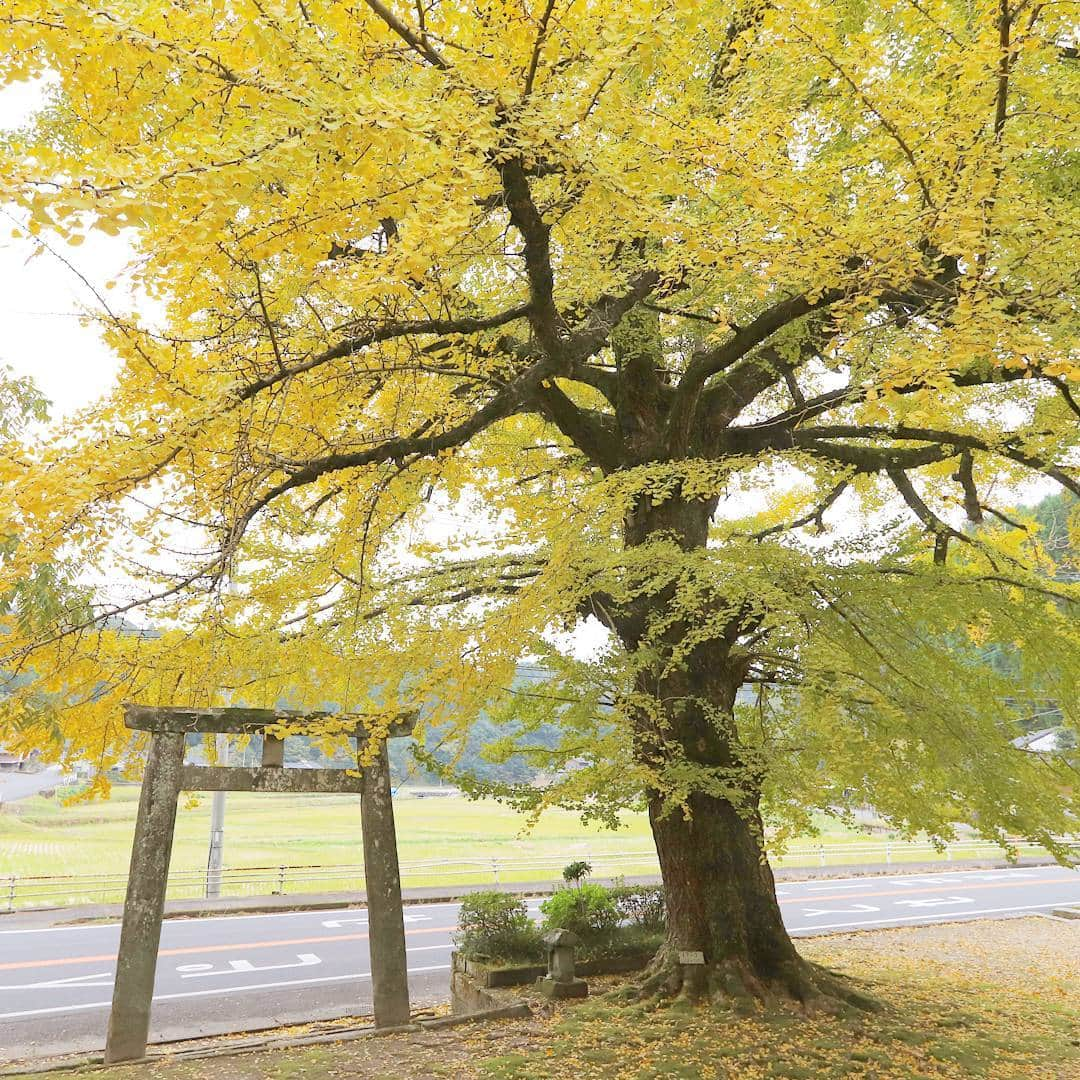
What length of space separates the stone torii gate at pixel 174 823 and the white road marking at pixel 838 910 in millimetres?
11094

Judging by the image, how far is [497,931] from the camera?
29.8 feet

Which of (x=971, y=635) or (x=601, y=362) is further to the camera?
(x=601, y=362)

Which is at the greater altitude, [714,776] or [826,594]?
[826,594]

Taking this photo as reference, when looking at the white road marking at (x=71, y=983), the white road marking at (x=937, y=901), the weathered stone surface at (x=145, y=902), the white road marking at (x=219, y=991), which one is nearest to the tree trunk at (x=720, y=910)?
the weathered stone surface at (x=145, y=902)

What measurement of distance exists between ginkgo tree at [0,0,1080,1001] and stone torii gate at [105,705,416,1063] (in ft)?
1.14

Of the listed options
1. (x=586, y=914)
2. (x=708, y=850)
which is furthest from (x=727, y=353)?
(x=586, y=914)

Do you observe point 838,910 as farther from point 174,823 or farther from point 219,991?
point 174,823

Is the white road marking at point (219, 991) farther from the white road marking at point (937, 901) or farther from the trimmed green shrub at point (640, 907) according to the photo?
the white road marking at point (937, 901)

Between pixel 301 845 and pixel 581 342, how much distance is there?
1110 inches

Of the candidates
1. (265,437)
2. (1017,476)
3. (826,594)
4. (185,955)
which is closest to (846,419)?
(1017,476)

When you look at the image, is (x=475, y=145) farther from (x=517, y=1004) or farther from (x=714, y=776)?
(x=517, y=1004)

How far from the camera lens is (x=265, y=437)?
4262 mm

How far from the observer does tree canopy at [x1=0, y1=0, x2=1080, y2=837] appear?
2941 millimetres

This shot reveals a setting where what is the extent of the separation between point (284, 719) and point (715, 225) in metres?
4.76
